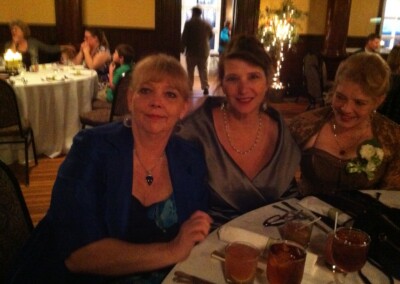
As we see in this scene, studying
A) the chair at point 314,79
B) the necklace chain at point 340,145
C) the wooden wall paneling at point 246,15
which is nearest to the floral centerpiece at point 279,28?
the wooden wall paneling at point 246,15

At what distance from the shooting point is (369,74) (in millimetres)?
1808

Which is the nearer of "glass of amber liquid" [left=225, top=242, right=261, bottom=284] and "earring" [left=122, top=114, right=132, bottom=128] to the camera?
"glass of amber liquid" [left=225, top=242, right=261, bottom=284]

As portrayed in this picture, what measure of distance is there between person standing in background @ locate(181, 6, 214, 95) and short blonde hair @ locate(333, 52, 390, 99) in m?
6.07

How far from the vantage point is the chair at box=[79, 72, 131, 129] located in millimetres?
3770

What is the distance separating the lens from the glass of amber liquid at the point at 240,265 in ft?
3.35

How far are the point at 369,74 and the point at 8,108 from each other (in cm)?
278

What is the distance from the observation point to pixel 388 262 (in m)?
1.16

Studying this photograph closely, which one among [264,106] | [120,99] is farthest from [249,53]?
[120,99]

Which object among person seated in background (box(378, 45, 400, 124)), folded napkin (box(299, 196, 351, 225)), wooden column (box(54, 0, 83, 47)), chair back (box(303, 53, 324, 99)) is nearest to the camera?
folded napkin (box(299, 196, 351, 225))

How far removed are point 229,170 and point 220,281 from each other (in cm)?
70

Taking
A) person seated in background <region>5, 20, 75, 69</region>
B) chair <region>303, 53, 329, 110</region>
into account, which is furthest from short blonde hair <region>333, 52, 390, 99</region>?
person seated in background <region>5, 20, 75, 69</region>

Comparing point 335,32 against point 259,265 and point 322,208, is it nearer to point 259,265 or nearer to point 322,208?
point 322,208

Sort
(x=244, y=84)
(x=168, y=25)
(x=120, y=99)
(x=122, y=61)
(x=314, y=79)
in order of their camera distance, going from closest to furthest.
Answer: (x=244, y=84), (x=120, y=99), (x=122, y=61), (x=314, y=79), (x=168, y=25)

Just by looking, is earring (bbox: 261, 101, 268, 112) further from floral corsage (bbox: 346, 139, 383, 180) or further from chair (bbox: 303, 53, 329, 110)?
chair (bbox: 303, 53, 329, 110)
